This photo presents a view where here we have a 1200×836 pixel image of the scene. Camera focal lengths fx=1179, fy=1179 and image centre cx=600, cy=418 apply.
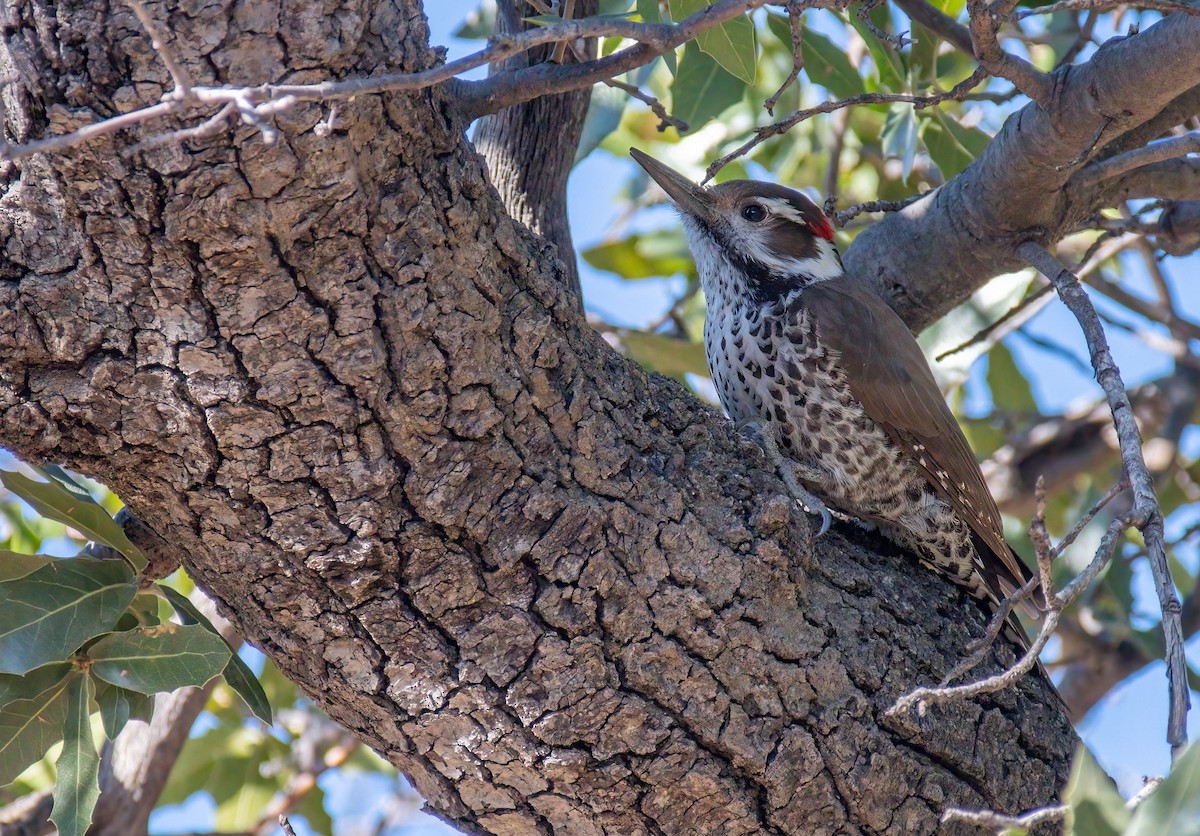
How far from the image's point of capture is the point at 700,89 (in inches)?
156

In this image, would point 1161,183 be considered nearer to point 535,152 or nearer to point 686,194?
point 686,194

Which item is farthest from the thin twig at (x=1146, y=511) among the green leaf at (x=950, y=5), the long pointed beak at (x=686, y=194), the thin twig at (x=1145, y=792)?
the long pointed beak at (x=686, y=194)

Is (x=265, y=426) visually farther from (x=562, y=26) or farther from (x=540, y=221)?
(x=540, y=221)

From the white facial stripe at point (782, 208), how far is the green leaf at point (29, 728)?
285 centimetres

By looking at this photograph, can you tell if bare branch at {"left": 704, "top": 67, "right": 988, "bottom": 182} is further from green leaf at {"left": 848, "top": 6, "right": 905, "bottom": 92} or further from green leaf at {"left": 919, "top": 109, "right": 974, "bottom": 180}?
green leaf at {"left": 919, "top": 109, "right": 974, "bottom": 180}

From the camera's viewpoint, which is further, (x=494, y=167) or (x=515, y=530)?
(x=494, y=167)

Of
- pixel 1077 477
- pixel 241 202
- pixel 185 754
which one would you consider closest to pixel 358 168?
pixel 241 202

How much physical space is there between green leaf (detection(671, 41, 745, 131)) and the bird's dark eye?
0.49 m

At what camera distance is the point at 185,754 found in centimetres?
458

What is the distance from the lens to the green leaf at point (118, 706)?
8.34 ft

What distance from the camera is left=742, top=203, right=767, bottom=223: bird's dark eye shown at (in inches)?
171

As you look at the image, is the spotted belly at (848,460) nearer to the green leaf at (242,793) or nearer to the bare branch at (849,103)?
the bare branch at (849,103)

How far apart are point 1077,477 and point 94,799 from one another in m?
4.80

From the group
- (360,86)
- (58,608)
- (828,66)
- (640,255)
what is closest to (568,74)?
(360,86)
